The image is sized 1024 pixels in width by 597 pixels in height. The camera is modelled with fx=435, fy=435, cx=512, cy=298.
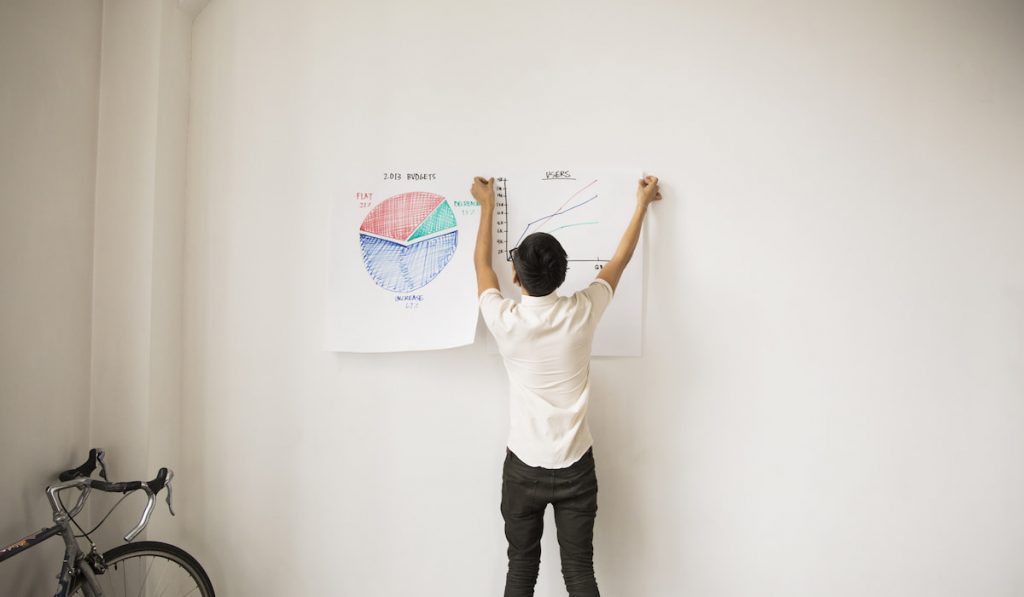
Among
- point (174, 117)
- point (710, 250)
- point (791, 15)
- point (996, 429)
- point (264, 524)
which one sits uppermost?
point (791, 15)

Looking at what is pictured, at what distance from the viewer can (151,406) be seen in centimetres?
153

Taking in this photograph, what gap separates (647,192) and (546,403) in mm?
803

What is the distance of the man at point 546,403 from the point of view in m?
1.23

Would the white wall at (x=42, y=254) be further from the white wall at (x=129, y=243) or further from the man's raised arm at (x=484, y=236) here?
the man's raised arm at (x=484, y=236)

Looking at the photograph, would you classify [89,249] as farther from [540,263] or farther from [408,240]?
[540,263]

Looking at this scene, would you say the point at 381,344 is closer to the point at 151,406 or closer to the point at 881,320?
the point at 151,406

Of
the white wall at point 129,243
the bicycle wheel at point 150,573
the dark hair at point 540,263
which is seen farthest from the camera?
the white wall at point 129,243

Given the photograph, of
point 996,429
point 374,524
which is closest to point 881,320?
point 996,429

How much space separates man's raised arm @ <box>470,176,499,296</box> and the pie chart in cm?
12

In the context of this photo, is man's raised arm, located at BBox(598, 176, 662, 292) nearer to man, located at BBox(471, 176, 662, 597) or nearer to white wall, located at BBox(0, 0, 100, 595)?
man, located at BBox(471, 176, 662, 597)

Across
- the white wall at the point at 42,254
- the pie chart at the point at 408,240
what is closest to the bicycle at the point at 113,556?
the white wall at the point at 42,254

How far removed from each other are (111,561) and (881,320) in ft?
8.83

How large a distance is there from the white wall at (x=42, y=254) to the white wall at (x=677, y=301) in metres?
0.30

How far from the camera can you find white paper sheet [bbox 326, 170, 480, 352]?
156 cm
